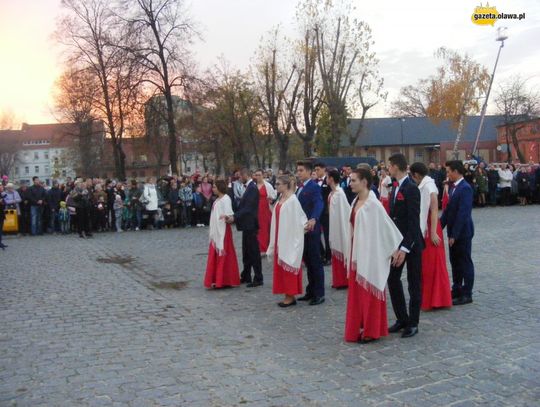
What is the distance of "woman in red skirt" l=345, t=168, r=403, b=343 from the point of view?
5.84 metres

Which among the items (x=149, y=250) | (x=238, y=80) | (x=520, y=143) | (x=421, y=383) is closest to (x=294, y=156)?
(x=238, y=80)

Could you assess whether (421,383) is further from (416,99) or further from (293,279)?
(416,99)

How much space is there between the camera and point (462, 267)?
7.65 metres

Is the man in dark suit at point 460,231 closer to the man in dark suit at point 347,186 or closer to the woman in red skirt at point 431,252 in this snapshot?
the woman in red skirt at point 431,252

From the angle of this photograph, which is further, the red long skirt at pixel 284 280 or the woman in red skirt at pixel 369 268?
the red long skirt at pixel 284 280

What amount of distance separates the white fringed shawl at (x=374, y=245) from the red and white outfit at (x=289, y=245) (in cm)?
174

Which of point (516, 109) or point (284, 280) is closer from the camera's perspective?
point (284, 280)

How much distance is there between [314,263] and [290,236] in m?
0.57

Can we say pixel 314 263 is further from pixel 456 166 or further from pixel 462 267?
pixel 456 166

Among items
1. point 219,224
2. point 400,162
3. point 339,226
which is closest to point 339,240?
point 339,226

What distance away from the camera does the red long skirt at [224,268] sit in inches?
362

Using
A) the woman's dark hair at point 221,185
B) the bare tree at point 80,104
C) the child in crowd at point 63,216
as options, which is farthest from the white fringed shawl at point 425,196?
the bare tree at point 80,104

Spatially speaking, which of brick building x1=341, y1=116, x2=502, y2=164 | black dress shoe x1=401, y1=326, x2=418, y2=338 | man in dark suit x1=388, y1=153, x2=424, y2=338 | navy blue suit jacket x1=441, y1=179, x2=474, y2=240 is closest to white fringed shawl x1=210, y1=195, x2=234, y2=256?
navy blue suit jacket x1=441, y1=179, x2=474, y2=240

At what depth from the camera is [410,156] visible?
3509 inches
